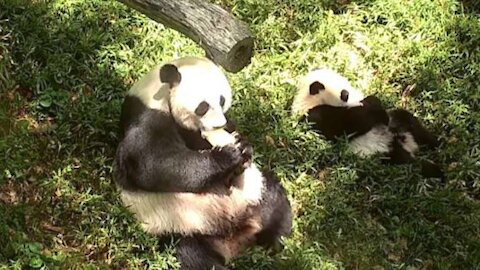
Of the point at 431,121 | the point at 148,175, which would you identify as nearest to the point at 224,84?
the point at 148,175

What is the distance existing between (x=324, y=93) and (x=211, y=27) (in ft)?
4.26

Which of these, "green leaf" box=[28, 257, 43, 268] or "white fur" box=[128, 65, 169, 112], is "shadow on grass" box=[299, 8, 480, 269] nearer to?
"white fur" box=[128, 65, 169, 112]

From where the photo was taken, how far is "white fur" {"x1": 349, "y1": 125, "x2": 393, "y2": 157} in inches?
245

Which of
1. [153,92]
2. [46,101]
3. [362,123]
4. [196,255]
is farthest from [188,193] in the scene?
[362,123]

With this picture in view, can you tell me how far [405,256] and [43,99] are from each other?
2.62 metres

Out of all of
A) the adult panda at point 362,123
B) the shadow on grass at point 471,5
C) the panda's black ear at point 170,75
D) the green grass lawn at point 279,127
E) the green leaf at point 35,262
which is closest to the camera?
the green leaf at point 35,262

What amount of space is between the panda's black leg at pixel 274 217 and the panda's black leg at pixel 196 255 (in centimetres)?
38

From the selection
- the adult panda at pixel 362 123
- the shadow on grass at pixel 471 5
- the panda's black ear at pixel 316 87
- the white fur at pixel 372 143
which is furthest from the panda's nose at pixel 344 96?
the shadow on grass at pixel 471 5

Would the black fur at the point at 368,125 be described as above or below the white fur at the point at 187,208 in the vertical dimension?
above

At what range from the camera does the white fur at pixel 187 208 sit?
5242mm

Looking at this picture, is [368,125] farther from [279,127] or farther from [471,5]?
[471,5]

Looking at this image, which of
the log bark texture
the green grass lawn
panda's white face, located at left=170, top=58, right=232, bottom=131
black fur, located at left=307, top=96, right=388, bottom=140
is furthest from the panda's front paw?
black fur, located at left=307, top=96, right=388, bottom=140

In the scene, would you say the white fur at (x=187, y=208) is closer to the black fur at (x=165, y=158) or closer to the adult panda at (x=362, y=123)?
the black fur at (x=165, y=158)

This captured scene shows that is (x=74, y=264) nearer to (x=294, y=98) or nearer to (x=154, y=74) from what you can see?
(x=154, y=74)
